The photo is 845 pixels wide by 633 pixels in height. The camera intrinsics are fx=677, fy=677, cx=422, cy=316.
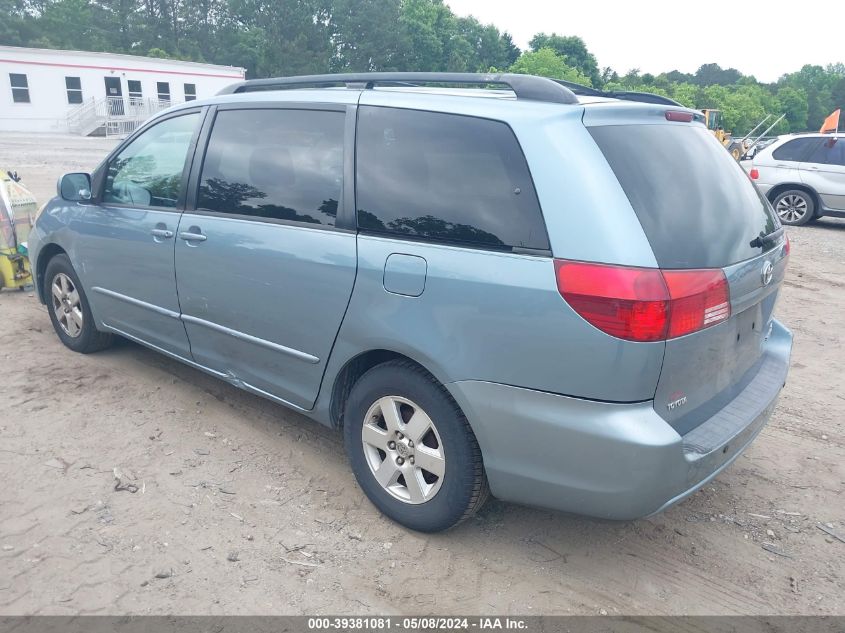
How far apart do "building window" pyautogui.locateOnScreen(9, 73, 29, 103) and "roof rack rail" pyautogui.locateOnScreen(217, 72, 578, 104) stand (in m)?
36.6

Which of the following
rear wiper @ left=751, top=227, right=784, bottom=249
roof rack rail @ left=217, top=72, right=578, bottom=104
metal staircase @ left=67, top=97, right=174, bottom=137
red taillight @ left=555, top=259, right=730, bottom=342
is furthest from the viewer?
metal staircase @ left=67, top=97, right=174, bottom=137

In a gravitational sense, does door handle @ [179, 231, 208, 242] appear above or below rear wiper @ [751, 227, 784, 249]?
below

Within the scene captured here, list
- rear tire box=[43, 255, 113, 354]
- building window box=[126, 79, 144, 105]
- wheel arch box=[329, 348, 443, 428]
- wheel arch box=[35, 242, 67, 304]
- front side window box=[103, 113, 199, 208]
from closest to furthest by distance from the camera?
1. wheel arch box=[329, 348, 443, 428]
2. front side window box=[103, 113, 199, 208]
3. rear tire box=[43, 255, 113, 354]
4. wheel arch box=[35, 242, 67, 304]
5. building window box=[126, 79, 144, 105]

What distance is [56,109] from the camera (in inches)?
1377

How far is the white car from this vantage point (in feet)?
39.3

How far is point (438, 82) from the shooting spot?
3.13 metres

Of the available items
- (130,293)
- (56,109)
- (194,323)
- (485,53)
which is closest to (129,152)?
(130,293)

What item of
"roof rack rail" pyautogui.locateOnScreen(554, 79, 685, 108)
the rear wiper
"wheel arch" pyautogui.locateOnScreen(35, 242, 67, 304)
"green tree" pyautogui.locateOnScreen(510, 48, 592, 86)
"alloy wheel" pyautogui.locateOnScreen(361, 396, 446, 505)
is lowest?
"alloy wheel" pyautogui.locateOnScreen(361, 396, 446, 505)

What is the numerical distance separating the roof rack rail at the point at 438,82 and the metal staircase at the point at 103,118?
34924 mm

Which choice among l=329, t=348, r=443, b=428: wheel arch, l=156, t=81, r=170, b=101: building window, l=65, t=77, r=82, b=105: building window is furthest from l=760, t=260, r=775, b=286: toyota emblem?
l=156, t=81, r=170, b=101: building window

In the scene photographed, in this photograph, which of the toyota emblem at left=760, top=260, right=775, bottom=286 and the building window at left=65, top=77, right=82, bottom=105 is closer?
the toyota emblem at left=760, top=260, right=775, bottom=286

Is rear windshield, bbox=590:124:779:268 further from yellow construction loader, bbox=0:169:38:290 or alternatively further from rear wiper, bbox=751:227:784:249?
yellow construction loader, bbox=0:169:38:290

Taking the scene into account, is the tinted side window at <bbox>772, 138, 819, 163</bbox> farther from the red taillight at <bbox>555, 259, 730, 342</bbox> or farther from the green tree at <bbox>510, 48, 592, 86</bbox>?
the green tree at <bbox>510, 48, 592, 86</bbox>

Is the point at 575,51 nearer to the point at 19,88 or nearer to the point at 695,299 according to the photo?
the point at 19,88
